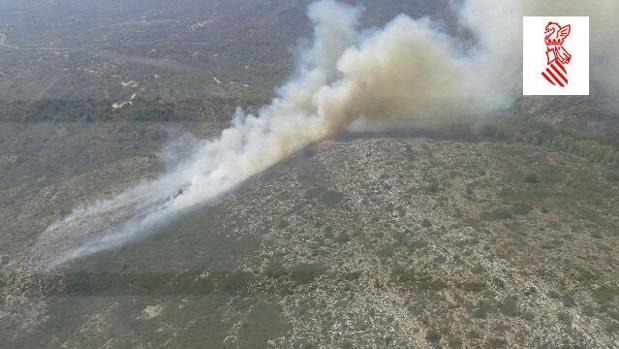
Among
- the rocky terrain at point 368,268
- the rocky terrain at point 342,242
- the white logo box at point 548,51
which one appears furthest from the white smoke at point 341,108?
the white logo box at point 548,51

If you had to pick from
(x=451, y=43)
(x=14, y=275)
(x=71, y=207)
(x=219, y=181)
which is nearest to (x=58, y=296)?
(x=14, y=275)

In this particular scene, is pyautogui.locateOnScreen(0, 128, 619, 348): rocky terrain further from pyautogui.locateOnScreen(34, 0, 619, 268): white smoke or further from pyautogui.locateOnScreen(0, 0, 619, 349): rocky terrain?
pyautogui.locateOnScreen(34, 0, 619, 268): white smoke

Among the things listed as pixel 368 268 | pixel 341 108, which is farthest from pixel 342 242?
pixel 341 108

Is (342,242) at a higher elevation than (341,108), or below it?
below

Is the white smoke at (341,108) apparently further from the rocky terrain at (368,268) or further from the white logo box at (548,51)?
the white logo box at (548,51)

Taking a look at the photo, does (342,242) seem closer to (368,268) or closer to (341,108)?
(368,268)

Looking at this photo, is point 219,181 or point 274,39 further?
point 274,39

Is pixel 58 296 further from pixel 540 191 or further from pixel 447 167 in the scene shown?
pixel 540 191

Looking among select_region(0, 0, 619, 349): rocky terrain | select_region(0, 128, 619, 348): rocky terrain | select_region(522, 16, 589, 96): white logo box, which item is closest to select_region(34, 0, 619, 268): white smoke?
select_region(0, 0, 619, 349): rocky terrain
